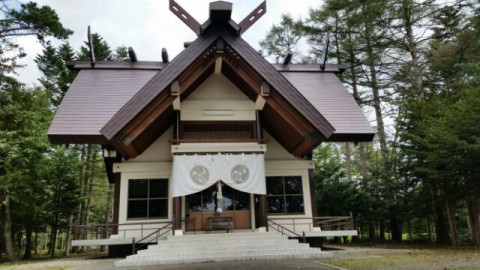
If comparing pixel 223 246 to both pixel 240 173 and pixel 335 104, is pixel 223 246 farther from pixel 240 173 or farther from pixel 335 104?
pixel 335 104

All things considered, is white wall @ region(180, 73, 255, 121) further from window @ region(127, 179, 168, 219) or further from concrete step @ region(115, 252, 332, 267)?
concrete step @ region(115, 252, 332, 267)

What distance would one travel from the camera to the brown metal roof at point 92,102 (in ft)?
32.9

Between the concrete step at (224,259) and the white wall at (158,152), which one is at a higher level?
the white wall at (158,152)

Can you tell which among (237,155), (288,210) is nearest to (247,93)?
(237,155)

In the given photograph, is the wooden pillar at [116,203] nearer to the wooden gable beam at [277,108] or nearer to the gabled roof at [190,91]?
the gabled roof at [190,91]

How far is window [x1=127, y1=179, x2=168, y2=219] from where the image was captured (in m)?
11.0

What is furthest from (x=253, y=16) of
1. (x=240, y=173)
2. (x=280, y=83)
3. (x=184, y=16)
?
(x=240, y=173)

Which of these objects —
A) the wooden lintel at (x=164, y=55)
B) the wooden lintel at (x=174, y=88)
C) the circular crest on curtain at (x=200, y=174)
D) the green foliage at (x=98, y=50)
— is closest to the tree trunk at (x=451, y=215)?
the circular crest on curtain at (x=200, y=174)

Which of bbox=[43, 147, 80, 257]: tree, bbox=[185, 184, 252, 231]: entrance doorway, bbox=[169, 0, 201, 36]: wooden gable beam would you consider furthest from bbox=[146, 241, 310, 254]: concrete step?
bbox=[43, 147, 80, 257]: tree

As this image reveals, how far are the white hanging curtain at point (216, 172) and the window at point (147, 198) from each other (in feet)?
6.06

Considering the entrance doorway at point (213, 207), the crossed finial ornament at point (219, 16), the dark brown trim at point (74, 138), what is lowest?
the entrance doorway at point (213, 207)

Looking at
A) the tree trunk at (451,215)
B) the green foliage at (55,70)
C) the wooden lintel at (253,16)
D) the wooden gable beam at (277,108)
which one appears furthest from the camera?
the green foliage at (55,70)

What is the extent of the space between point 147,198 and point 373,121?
49.2 feet

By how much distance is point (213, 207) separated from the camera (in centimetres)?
1087
